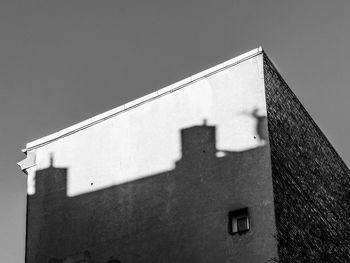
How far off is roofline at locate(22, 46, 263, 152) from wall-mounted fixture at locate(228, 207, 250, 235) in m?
3.82

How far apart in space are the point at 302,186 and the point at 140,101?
15.4 ft

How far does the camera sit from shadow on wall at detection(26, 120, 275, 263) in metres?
17.5

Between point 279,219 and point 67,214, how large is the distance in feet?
19.6

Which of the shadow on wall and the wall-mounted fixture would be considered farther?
→ the shadow on wall

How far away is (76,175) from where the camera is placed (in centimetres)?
2070

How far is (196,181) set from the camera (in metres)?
18.5

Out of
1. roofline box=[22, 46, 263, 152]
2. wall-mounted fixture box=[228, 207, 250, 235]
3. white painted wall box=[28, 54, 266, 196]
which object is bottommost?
wall-mounted fixture box=[228, 207, 250, 235]

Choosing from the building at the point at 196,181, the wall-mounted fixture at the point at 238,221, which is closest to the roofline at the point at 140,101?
the building at the point at 196,181

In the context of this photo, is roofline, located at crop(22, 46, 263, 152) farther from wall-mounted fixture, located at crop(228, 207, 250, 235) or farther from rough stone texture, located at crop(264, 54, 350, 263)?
wall-mounted fixture, located at crop(228, 207, 250, 235)

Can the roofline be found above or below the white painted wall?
above

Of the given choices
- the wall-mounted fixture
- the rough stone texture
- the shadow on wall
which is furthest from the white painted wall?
the wall-mounted fixture

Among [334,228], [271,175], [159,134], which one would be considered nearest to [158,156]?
[159,134]

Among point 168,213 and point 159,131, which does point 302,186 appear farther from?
point 159,131

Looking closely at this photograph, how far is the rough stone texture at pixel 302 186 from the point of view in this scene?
58.4 ft
